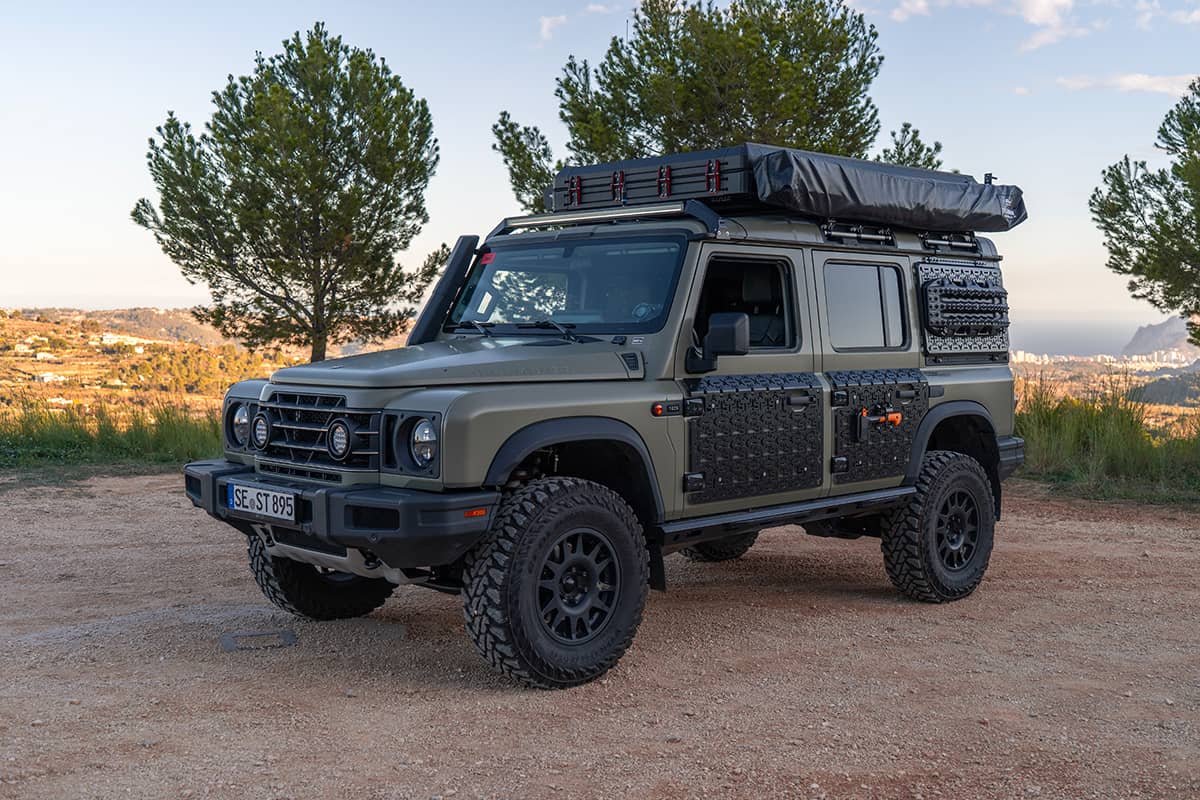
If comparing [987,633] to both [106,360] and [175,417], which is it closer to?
[175,417]

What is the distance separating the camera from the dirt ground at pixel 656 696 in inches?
162

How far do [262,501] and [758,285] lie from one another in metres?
2.74

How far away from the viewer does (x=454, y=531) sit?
468 centimetres

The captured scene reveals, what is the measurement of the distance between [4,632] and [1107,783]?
17.8ft

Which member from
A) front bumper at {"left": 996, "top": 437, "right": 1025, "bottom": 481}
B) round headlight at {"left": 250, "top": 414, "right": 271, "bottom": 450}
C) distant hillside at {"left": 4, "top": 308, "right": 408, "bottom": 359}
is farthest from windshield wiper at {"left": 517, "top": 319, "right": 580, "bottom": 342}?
distant hillside at {"left": 4, "top": 308, "right": 408, "bottom": 359}

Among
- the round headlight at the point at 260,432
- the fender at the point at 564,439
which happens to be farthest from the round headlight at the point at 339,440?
the fender at the point at 564,439

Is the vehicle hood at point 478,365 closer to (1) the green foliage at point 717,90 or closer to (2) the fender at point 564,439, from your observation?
(2) the fender at point 564,439

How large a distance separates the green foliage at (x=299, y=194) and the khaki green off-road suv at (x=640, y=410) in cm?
1288

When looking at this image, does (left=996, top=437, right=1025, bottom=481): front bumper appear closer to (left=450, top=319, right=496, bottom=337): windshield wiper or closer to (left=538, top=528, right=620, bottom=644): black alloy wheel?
(left=538, top=528, right=620, bottom=644): black alloy wheel

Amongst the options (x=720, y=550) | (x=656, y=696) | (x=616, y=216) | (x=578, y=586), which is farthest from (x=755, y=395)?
(x=720, y=550)

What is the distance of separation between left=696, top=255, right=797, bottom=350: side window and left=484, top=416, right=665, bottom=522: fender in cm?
74

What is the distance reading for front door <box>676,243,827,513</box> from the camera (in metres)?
5.68

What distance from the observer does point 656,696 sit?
509 centimetres

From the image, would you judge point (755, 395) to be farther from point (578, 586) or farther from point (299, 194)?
point (299, 194)
